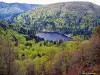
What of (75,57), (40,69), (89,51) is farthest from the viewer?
(40,69)

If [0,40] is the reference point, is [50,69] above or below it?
below

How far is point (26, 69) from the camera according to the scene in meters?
88.8

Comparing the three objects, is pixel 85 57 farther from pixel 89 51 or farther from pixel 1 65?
pixel 1 65

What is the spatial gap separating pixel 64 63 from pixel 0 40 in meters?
39.7

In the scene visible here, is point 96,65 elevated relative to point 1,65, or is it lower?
lower

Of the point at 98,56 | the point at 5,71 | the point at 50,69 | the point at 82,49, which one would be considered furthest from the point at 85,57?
the point at 5,71

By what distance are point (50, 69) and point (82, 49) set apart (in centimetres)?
1848

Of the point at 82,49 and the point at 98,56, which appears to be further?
the point at 82,49

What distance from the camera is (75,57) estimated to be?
80.5 metres

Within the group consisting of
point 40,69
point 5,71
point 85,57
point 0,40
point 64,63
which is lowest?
point 40,69

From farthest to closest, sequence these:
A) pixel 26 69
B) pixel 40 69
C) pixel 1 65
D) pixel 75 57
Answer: pixel 40 69
pixel 26 69
pixel 75 57
pixel 1 65

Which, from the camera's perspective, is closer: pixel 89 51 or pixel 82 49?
pixel 89 51

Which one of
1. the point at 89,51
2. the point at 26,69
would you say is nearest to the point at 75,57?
the point at 89,51

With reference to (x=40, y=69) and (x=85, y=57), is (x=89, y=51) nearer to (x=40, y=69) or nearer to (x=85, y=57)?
(x=85, y=57)
